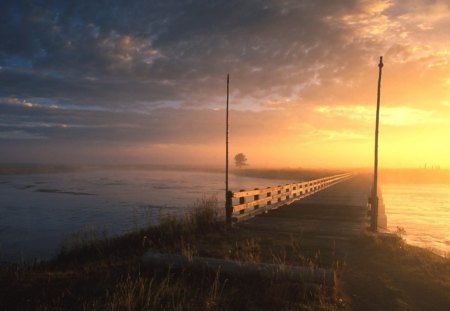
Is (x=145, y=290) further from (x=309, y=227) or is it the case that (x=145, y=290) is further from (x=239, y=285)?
(x=309, y=227)

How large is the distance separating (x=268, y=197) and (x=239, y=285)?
12.6 m

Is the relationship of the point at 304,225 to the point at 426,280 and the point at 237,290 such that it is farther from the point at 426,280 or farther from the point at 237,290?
the point at 237,290

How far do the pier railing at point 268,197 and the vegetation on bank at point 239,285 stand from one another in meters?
4.03

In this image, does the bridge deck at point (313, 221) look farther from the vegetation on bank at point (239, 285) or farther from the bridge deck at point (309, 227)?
the vegetation on bank at point (239, 285)

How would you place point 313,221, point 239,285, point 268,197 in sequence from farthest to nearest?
point 268,197, point 313,221, point 239,285

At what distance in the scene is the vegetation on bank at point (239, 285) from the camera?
5678 mm

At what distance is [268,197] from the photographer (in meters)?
19.0

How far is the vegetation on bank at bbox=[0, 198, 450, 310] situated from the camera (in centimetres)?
568

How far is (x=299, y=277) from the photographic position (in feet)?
21.6

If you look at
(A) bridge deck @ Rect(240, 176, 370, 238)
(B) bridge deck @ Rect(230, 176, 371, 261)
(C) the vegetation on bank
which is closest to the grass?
(C) the vegetation on bank

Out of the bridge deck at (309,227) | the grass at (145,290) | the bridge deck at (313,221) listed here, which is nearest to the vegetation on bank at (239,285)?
the grass at (145,290)

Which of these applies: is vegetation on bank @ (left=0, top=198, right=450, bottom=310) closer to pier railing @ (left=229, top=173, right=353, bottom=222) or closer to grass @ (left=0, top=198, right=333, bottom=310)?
grass @ (left=0, top=198, right=333, bottom=310)

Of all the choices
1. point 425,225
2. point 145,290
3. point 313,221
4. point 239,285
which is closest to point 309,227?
point 313,221

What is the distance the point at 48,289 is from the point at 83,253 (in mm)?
5042
